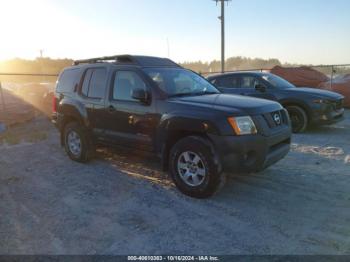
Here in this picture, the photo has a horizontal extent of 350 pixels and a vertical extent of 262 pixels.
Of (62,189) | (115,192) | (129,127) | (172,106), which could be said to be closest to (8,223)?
(62,189)

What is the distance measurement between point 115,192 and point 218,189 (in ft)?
5.00

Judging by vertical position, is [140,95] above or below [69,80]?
below

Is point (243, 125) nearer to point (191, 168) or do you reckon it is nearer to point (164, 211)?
point (191, 168)

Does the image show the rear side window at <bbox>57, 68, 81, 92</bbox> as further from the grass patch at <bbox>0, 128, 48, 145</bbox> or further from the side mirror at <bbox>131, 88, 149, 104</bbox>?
the grass patch at <bbox>0, 128, 48, 145</bbox>

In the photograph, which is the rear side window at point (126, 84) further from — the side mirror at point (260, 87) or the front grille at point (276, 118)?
the side mirror at point (260, 87)

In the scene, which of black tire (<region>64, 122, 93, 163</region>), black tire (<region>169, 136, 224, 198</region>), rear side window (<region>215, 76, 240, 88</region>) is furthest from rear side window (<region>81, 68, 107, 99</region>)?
rear side window (<region>215, 76, 240, 88</region>)

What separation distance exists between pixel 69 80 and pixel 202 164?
3.58 m

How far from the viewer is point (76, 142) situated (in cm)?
627

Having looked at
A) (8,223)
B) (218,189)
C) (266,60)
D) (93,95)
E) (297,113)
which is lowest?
(8,223)

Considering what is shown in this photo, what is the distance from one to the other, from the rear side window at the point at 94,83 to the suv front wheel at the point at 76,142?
0.72m

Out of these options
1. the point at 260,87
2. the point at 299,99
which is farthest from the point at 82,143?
the point at 299,99

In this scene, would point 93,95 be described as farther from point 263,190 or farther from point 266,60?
point 266,60

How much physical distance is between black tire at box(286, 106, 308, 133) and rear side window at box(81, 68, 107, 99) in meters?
5.22

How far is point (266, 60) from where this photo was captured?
7294 centimetres
